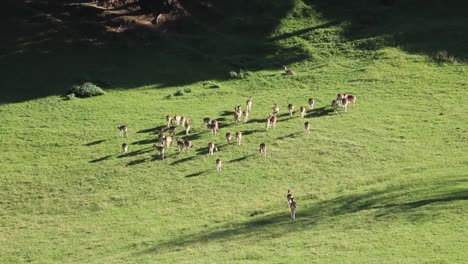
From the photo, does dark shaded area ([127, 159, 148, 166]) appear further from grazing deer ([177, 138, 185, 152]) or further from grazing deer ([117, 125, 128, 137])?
grazing deer ([117, 125, 128, 137])

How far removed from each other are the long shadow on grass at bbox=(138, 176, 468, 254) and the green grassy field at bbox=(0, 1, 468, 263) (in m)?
0.13

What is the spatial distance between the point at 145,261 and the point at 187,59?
110 feet

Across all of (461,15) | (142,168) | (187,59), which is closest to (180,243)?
(142,168)

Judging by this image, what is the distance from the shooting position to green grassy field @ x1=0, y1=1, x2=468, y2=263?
34.5 metres

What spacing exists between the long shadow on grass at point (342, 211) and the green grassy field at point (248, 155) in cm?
13

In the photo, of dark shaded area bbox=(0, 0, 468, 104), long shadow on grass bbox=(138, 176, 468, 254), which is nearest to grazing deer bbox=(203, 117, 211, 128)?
dark shaded area bbox=(0, 0, 468, 104)

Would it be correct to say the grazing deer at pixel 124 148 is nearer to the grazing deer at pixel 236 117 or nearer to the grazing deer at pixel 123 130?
the grazing deer at pixel 123 130

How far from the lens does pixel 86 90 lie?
2233 inches

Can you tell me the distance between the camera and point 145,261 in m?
33.0

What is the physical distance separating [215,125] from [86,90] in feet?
42.9

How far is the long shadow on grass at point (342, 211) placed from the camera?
35.0 metres

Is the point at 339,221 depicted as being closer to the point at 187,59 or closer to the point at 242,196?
the point at 242,196

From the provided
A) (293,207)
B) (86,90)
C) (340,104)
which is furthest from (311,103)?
(86,90)

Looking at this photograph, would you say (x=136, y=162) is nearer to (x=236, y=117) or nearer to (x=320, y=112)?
(x=236, y=117)
